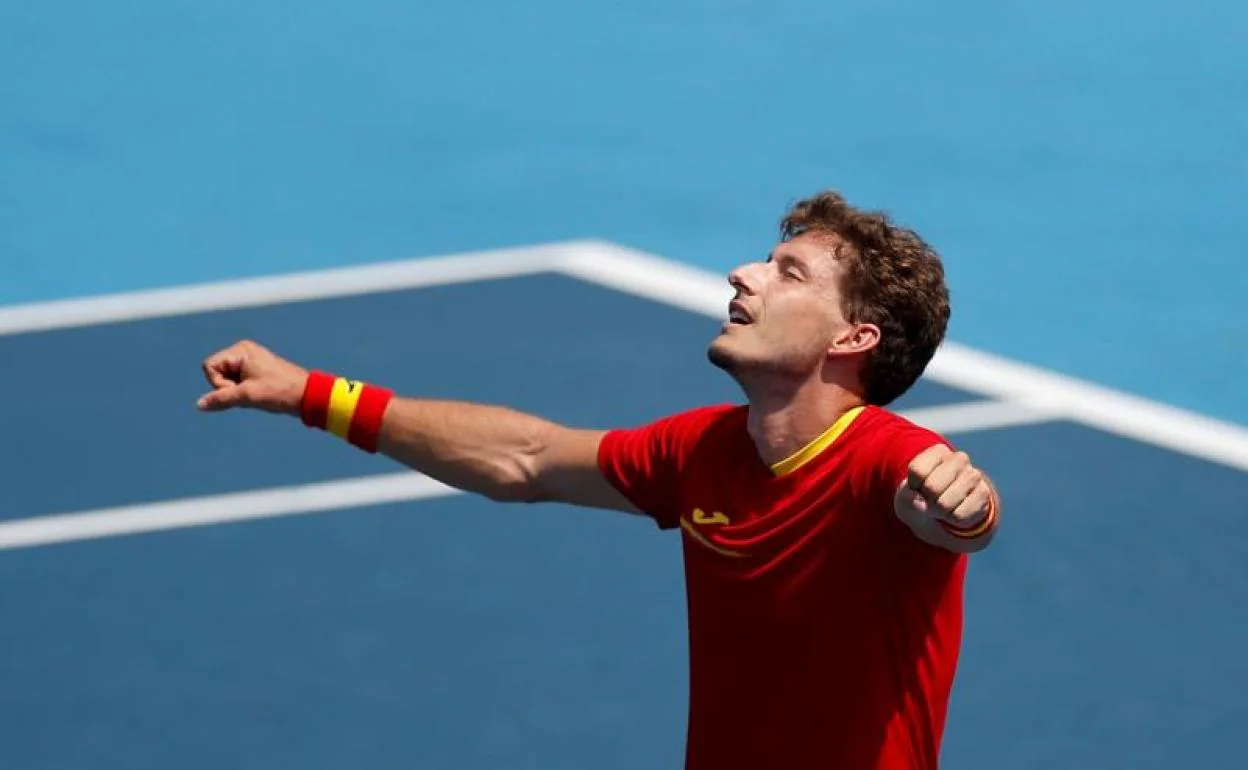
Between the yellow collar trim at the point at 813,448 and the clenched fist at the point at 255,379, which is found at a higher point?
the clenched fist at the point at 255,379

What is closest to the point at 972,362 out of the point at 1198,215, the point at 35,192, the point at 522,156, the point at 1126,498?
the point at 1126,498

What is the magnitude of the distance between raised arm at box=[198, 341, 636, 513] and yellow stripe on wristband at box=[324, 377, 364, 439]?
0.07 m

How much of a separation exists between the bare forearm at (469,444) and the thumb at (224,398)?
1.20 ft

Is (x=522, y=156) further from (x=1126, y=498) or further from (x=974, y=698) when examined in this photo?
(x=974, y=698)

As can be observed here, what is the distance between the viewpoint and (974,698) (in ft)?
29.7

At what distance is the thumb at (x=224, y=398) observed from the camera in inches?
250

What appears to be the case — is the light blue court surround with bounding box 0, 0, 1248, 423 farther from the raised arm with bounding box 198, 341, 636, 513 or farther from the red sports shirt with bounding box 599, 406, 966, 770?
the red sports shirt with bounding box 599, 406, 966, 770

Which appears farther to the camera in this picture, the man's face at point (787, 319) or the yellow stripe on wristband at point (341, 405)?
the yellow stripe on wristband at point (341, 405)

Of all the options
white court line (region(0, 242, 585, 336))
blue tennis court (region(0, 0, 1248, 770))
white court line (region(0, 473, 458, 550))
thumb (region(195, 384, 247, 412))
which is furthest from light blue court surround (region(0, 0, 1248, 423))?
thumb (region(195, 384, 247, 412))

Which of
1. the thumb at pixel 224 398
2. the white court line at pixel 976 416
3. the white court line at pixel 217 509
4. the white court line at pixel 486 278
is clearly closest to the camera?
the thumb at pixel 224 398

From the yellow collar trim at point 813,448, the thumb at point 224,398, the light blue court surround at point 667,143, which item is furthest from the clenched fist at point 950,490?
the light blue court surround at point 667,143

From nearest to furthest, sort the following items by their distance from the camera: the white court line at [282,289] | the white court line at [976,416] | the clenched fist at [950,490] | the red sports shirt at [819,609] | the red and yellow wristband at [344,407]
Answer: the clenched fist at [950,490], the red sports shirt at [819,609], the red and yellow wristband at [344,407], the white court line at [976,416], the white court line at [282,289]

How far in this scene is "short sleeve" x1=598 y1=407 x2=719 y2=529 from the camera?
634 centimetres

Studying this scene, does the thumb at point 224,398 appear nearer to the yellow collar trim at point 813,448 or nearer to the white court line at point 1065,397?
the yellow collar trim at point 813,448
